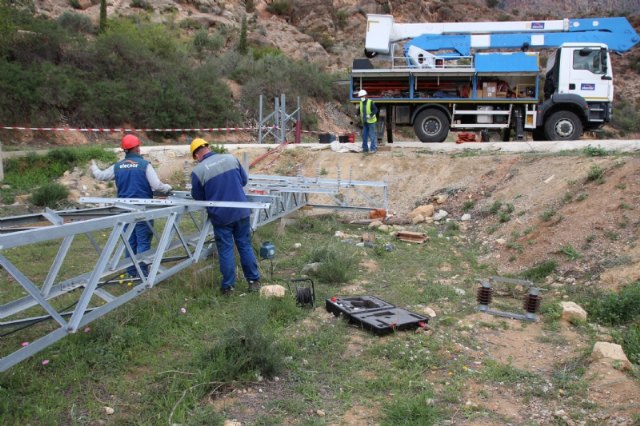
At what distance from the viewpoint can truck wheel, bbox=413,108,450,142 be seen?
1481 centimetres

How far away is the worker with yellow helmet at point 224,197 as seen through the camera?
5.79m

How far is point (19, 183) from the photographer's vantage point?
13.3m

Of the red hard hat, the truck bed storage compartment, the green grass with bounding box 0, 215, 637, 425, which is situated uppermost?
the truck bed storage compartment

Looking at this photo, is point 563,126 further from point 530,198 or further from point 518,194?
point 530,198

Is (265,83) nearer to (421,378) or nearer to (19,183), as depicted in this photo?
(19,183)

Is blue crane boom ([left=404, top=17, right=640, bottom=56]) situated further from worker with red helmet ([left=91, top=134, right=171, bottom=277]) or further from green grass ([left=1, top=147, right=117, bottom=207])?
worker with red helmet ([left=91, top=134, right=171, bottom=277])

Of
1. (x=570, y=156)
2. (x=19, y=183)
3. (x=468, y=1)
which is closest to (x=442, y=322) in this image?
(x=570, y=156)

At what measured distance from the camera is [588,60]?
14.1 meters

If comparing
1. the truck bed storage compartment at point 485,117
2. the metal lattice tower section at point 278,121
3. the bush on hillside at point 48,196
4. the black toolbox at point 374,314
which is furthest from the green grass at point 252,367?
the metal lattice tower section at point 278,121

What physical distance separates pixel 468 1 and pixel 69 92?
4553cm

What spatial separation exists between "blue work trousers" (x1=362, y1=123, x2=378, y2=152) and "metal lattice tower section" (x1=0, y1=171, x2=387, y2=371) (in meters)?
5.08

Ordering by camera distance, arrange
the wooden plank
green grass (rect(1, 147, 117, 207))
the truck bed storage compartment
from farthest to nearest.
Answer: the truck bed storage compartment
green grass (rect(1, 147, 117, 207))
the wooden plank

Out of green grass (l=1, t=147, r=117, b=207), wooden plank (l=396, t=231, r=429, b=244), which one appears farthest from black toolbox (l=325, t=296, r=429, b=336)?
green grass (l=1, t=147, r=117, b=207)

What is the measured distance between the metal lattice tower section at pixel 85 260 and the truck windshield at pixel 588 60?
9093 mm
